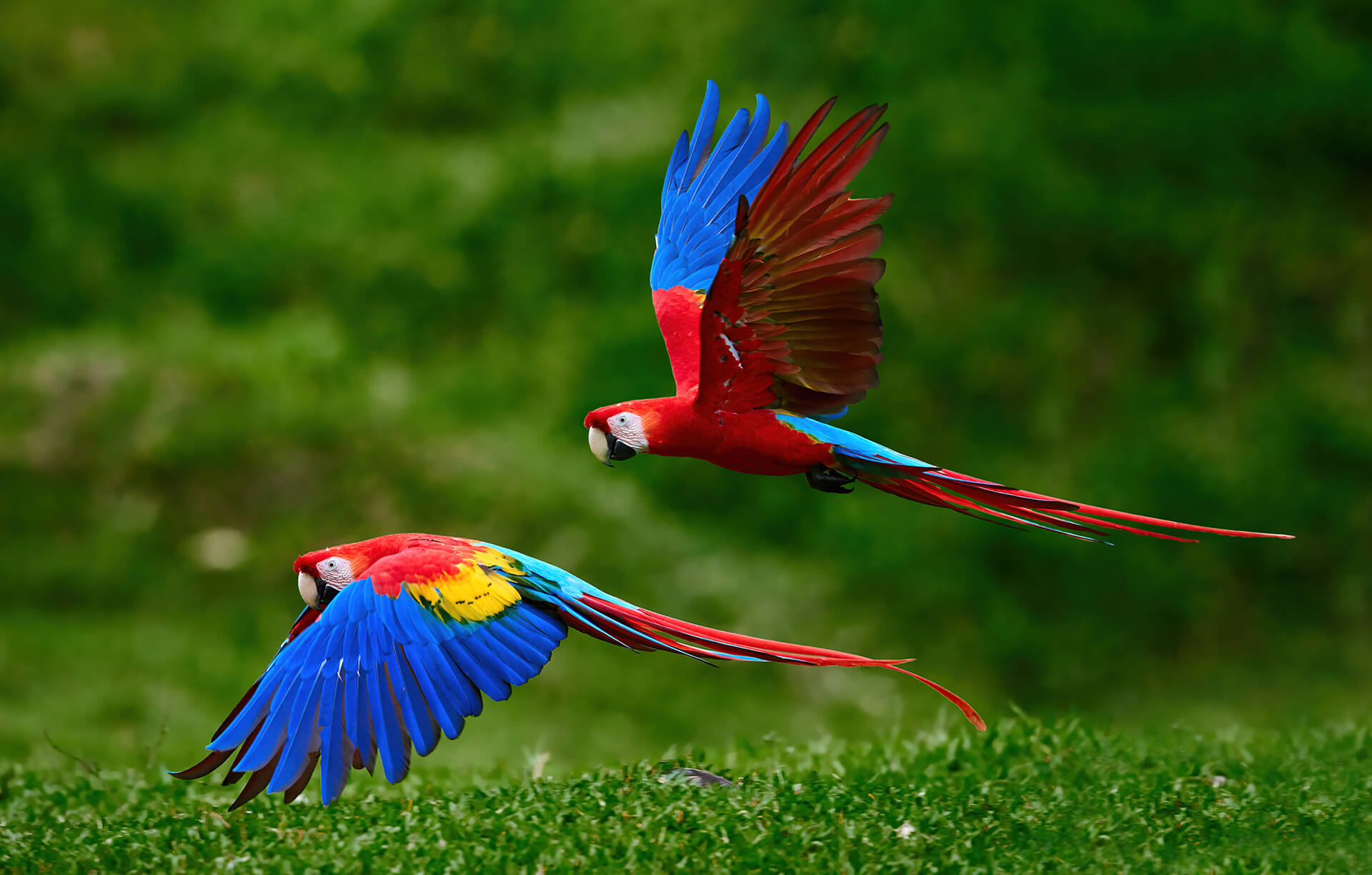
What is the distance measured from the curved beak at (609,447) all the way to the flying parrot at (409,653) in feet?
1.04

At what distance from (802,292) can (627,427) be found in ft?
1.62

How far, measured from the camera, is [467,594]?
114 inches

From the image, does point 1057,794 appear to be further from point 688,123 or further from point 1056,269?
point 688,123

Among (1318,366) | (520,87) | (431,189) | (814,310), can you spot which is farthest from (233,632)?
(1318,366)

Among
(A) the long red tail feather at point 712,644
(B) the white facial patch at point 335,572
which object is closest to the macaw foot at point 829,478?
(A) the long red tail feather at point 712,644

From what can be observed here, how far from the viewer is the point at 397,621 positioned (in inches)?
111

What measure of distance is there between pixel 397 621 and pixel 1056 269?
18.9ft

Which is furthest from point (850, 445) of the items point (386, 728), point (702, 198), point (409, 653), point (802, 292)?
point (386, 728)

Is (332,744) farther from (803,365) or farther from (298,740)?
(803,365)

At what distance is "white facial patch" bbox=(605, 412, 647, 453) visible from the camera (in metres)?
A: 2.90

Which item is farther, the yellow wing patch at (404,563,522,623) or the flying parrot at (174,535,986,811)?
the yellow wing patch at (404,563,522,623)

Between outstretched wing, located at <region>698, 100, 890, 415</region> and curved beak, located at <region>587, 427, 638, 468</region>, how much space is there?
0.71 ft

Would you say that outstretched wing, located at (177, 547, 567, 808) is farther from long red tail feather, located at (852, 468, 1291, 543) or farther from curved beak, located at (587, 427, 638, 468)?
long red tail feather, located at (852, 468, 1291, 543)

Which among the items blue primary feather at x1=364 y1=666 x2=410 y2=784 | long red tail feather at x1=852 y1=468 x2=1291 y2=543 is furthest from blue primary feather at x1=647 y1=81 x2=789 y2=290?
blue primary feather at x1=364 y1=666 x2=410 y2=784
